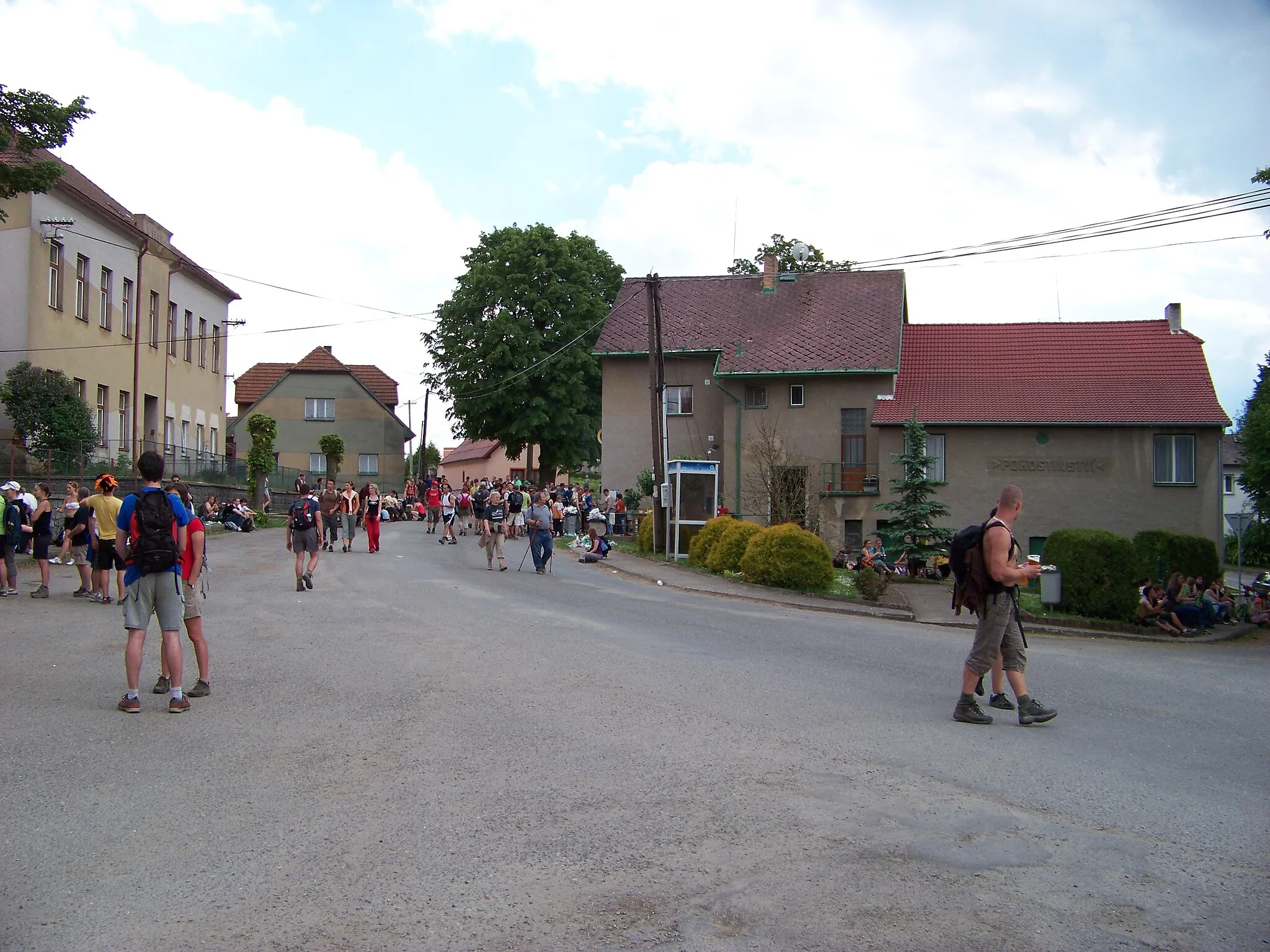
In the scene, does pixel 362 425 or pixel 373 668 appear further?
pixel 362 425

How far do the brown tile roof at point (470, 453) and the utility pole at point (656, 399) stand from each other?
62787mm

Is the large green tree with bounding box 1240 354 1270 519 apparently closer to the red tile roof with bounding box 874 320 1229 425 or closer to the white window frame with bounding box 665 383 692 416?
the red tile roof with bounding box 874 320 1229 425

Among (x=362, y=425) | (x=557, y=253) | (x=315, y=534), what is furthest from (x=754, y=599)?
(x=362, y=425)

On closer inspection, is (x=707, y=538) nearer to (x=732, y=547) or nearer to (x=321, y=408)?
(x=732, y=547)

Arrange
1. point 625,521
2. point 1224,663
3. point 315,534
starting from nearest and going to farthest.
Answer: point 1224,663 → point 315,534 → point 625,521

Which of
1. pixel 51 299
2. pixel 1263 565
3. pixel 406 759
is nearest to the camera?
pixel 406 759

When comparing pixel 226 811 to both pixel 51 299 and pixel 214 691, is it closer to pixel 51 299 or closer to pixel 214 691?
pixel 214 691

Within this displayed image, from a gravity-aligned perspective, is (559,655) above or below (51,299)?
below

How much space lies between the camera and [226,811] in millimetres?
6223

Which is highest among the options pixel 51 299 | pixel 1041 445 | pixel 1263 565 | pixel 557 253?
pixel 557 253

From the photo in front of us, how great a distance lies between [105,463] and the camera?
30906 mm

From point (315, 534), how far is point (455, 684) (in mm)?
8810

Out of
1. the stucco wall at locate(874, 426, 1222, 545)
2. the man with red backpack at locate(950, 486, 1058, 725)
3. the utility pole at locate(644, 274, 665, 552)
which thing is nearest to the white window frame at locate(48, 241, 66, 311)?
the utility pole at locate(644, 274, 665, 552)

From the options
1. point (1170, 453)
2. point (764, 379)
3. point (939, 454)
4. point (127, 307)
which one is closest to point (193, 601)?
point (939, 454)
